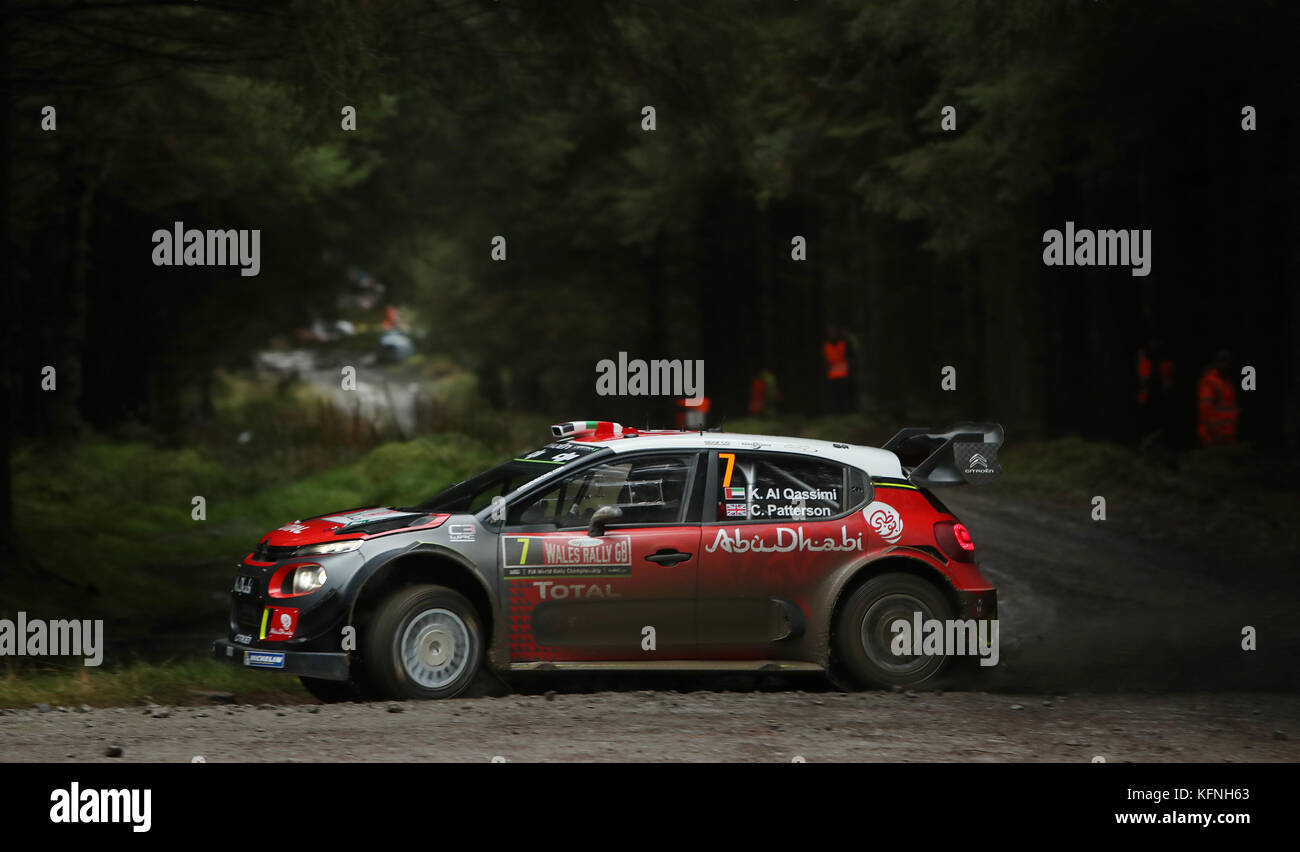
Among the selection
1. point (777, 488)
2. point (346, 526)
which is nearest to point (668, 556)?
point (777, 488)

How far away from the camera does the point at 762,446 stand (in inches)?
425

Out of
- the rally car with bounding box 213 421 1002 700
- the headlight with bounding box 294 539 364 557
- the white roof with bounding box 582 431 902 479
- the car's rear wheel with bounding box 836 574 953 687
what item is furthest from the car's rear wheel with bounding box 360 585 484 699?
the car's rear wheel with bounding box 836 574 953 687

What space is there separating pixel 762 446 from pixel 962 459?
51.4 inches

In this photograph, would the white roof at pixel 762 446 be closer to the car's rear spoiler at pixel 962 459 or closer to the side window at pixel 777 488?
the side window at pixel 777 488

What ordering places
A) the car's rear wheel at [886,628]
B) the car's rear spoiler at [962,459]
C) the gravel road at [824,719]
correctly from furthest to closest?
the car's rear spoiler at [962,459] < the car's rear wheel at [886,628] < the gravel road at [824,719]

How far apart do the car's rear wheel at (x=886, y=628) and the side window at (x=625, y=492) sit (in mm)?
1263

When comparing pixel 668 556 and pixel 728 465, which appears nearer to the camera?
pixel 668 556

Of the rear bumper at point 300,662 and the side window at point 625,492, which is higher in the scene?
the side window at point 625,492

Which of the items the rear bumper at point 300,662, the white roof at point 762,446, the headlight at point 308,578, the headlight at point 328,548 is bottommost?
the rear bumper at point 300,662

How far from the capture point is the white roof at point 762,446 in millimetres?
10711

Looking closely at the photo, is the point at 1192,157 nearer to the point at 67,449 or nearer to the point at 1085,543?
the point at 1085,543

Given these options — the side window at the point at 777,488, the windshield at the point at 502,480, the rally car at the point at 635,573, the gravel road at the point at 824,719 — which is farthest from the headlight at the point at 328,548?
the side window at the point at 777,488

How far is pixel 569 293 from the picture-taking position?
42.7 meters

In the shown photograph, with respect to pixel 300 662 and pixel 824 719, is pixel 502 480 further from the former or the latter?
pixel 824 719
